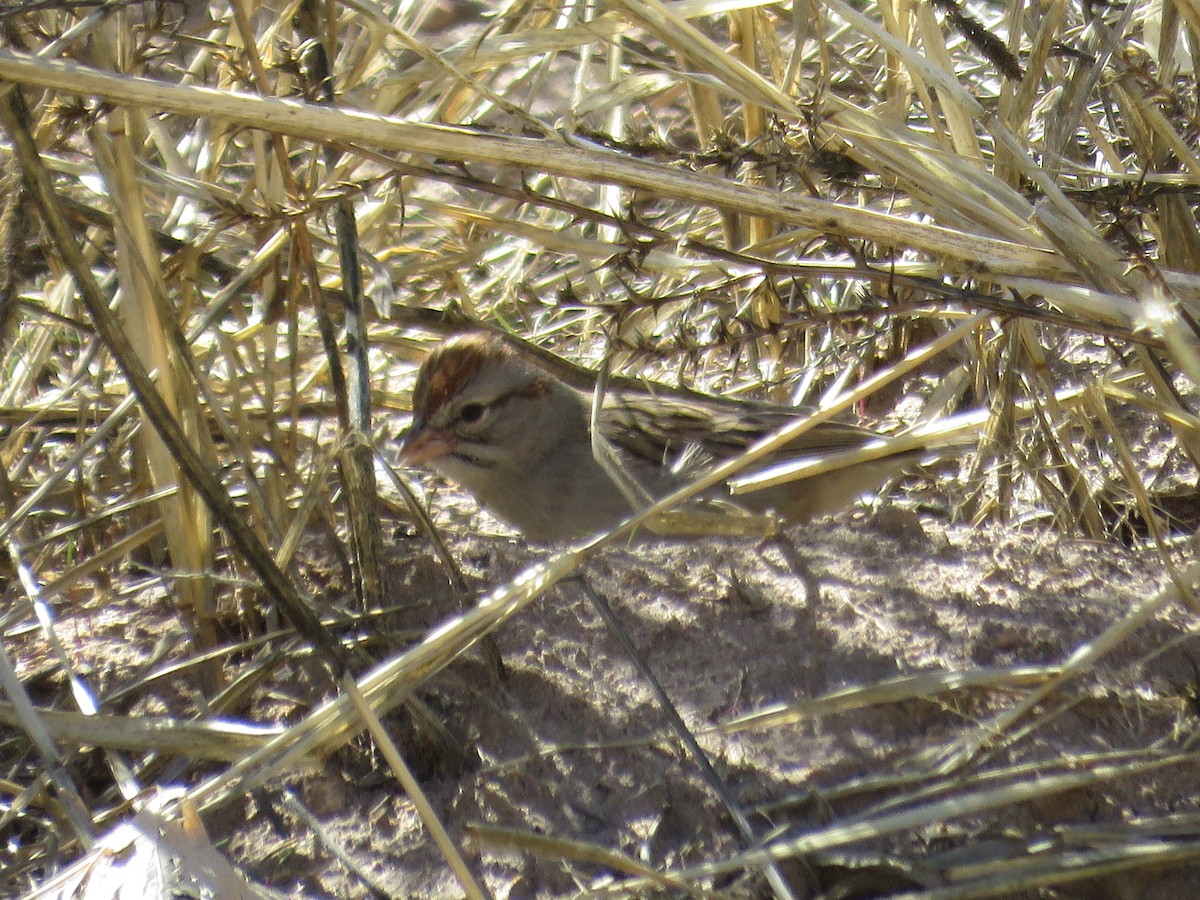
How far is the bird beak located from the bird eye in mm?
69

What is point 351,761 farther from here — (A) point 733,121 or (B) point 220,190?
(A) point 733,121

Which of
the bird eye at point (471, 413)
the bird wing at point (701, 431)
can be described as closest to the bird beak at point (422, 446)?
the bird eye at point (471, 413)

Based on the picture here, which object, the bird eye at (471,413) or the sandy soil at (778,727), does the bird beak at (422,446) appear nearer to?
the bird eye at (471,413)

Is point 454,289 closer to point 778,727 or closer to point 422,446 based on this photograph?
point 422,446

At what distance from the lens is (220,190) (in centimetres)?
265

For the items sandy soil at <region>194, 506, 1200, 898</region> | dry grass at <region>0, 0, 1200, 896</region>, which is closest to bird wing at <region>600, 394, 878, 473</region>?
dry grass at <region>0, 0, 1200, 896</region>

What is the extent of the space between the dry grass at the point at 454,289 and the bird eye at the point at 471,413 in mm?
230

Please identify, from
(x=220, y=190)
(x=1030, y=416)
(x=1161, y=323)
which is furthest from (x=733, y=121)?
(x=1161, y=323)

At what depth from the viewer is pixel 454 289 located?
139 inches

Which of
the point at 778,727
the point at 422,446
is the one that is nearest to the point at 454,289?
the point at 422,446

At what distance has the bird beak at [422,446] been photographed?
3361 millimetres

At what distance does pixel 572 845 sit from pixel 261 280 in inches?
62.8

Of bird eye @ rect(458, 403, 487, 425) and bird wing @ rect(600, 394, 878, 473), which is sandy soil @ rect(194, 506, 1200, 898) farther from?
bird eye @ rect(458, 403, 487, 425)

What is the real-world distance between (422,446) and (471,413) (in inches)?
7.1
